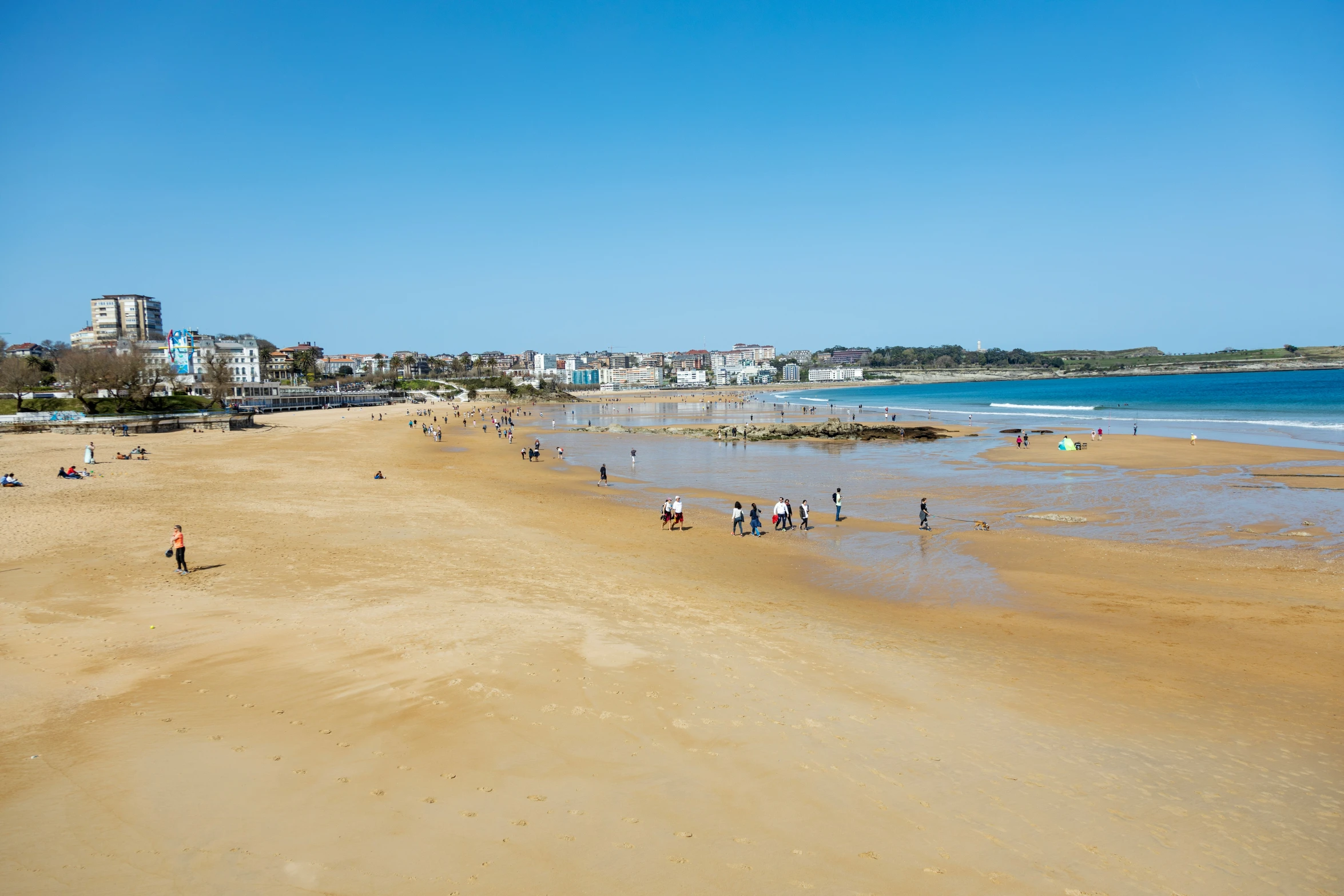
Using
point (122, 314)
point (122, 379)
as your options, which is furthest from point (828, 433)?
point (122, 314)

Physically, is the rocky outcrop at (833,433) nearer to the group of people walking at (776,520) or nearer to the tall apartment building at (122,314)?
the group of people walking at (776,520)

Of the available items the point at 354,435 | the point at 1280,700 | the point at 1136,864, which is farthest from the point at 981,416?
the point at 1136,864

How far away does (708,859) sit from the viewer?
5.75 meters

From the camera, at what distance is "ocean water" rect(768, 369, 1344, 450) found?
5203cm

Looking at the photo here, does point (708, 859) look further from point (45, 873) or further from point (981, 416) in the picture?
point (981, 416)

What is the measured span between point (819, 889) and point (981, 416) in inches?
2986

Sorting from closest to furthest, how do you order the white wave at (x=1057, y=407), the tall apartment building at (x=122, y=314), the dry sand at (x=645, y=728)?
the dry sand at (x=645, y=728) → the white wave at (x=1057, y=407) → the tall apartment building at (x=122, y=314)

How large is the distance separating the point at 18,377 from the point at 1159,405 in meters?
118

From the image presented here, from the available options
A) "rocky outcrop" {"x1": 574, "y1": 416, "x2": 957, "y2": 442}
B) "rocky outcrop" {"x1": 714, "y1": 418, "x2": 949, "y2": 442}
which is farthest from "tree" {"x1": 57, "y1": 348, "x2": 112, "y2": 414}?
"rocky outcrop" {"x1": 714, "y1": 418, "x2": 949, "y2": 442}

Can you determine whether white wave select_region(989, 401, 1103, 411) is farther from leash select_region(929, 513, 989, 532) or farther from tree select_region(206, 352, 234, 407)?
tree select_region(206, 352, 234, 407)

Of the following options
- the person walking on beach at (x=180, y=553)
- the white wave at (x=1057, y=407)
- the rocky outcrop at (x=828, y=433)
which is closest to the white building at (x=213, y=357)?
the rocky outcrop at (x=828, y=433)

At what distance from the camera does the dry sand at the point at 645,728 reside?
5734 mm

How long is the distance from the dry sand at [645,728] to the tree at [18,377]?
6604 centimetres

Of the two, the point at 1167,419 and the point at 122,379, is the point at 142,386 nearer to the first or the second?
the point at 122,379
